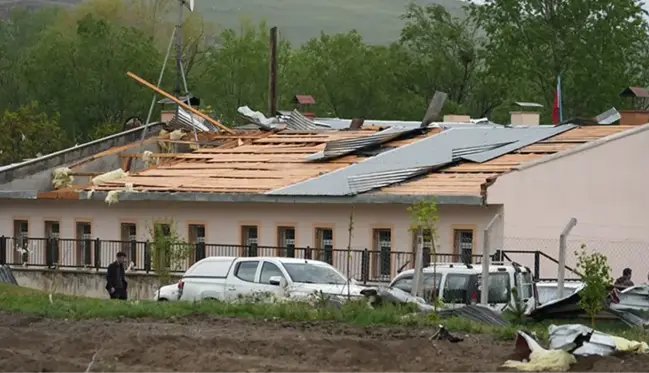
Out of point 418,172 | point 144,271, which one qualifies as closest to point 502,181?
point 418,172

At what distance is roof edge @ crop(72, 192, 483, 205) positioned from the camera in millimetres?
35781

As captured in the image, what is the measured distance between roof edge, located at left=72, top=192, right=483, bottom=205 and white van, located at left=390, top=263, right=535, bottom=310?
6.71 meters

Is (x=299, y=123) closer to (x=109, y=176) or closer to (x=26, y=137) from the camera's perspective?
(x=109, y=176)

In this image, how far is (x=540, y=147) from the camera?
131 ft

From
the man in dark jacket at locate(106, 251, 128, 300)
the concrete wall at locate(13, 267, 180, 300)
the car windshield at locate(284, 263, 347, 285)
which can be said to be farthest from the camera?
the concrete wall at locate(13, 267, 180, 300)

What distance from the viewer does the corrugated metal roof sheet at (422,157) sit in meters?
38.4

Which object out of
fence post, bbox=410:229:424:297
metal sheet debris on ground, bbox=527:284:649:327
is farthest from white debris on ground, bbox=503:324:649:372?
fence post, bbox=410:229:424:297

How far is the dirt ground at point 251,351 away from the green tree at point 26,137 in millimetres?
51524

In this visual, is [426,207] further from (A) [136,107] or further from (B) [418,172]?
(A) [136,107]

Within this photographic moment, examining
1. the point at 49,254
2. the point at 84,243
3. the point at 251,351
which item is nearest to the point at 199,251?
the point at 84,243

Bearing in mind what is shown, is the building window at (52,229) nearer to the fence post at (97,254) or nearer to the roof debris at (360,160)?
the roof debris at (360,160)

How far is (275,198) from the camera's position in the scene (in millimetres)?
39250

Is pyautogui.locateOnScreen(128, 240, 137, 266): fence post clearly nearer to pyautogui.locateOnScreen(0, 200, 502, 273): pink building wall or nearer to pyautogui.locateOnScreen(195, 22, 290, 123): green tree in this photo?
pyautogui.locateOnScreen(0, 200, 502, 273): pink building wall

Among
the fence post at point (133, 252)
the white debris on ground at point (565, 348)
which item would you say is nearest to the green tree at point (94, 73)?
the fence post at point (133, 252)
